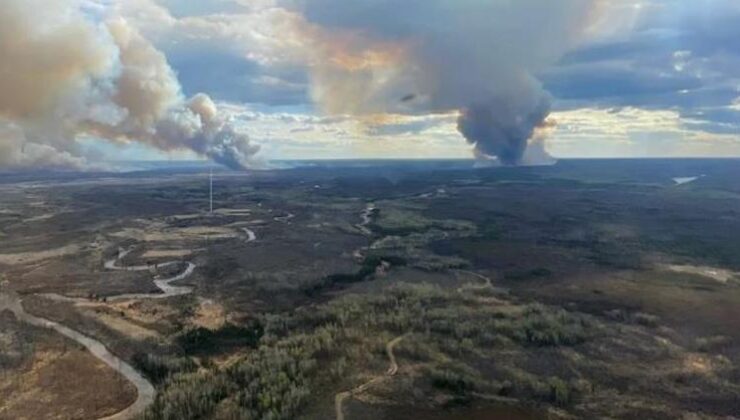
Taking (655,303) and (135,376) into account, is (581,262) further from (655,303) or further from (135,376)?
(135,376)

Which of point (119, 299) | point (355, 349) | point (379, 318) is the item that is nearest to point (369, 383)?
point (355, 349)

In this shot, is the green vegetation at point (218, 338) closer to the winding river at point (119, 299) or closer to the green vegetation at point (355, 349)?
the green vegetation at point (355, 349)

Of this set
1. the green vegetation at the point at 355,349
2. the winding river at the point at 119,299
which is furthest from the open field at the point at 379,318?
the winding river at the point at 119,299

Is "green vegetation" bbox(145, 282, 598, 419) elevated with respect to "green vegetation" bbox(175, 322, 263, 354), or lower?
elevated

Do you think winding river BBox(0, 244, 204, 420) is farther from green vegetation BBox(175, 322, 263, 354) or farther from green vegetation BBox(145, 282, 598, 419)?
green vegetation BBox(175, 322, 263, 354)

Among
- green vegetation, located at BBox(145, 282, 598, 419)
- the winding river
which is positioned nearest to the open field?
green vegetation, located at BBox(145, 282, 598, 419)

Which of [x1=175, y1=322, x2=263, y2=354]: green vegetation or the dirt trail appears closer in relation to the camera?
the dirt trail

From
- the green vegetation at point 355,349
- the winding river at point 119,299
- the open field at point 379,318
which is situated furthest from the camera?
the winding river at point 119,299

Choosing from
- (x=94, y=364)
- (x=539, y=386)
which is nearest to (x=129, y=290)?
(x=94, y=364)

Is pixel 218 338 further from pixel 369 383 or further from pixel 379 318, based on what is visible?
pixel 369 383
